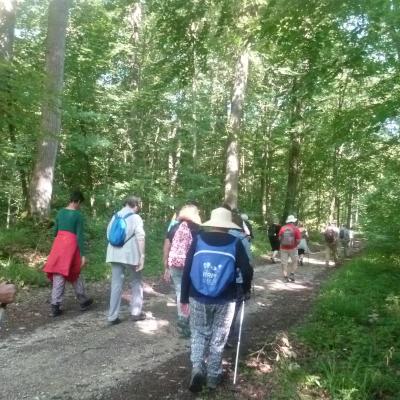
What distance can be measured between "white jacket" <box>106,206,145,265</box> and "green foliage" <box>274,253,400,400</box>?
2970 millimetres

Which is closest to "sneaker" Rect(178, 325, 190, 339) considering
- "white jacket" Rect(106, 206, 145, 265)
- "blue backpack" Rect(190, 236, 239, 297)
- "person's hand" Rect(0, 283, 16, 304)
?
"white jacket" Rect(106, 206, 145, 265)

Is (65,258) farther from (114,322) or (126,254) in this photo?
(114,322)

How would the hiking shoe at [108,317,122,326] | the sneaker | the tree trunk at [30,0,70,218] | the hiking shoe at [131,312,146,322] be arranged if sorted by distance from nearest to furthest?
the sneaker < the hiking shoe at [108,317,122,326] < the hiking shoe at [131,312,146,322] < the tree trunk at [30,0,70,218]

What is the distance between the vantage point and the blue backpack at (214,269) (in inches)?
186

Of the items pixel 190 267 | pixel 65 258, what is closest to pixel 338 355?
pixel 190 267

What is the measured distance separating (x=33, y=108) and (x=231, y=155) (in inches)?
462

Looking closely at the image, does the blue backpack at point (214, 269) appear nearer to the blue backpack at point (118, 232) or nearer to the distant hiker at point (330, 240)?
the blue backpack at point (118, 232)

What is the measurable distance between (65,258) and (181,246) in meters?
2.25

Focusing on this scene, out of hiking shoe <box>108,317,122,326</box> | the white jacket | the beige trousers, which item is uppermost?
the white jacket

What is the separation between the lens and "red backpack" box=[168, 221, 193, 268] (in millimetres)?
6723

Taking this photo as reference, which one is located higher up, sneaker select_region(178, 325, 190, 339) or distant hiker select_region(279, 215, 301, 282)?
distant hiker select_region(279, 215, 301, 282)

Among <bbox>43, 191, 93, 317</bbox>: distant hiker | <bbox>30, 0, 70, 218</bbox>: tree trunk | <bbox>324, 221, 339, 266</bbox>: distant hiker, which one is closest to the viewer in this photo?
<bbox>43, 191, 93, 317</bbox>: distant hiker

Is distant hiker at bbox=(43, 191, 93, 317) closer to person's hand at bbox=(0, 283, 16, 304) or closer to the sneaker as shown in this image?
the sneaker

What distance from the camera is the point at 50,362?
5488mm
